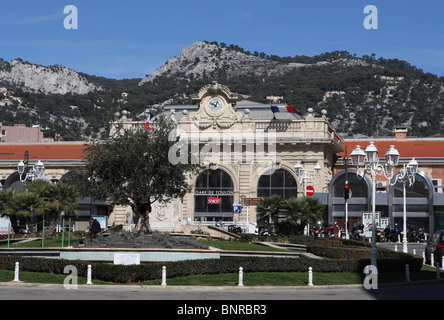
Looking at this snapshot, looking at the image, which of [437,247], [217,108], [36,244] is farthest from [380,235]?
[36,244]

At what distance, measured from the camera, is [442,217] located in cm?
6072

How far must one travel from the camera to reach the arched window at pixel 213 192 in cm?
7444

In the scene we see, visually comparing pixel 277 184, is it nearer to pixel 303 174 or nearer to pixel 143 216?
pixel 303 174

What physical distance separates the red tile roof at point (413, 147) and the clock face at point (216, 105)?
1543cm

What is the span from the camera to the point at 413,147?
79.2m

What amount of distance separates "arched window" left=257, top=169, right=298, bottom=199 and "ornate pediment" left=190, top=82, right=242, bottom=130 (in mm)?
6280

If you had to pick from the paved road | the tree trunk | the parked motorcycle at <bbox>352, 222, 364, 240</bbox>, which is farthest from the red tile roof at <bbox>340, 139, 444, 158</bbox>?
the paved road

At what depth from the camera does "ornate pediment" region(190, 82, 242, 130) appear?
7438 centimetres

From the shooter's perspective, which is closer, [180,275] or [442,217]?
[180,275]

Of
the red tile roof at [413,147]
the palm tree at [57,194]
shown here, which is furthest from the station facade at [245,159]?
the palm tree at [57,194]

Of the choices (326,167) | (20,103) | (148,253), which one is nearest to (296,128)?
(326,167)
